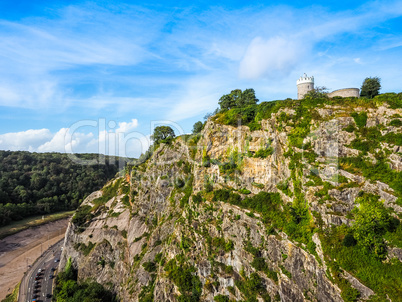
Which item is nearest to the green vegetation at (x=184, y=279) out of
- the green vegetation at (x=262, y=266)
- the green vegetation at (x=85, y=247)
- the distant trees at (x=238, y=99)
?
the green vegetation at (x=262, y=266)

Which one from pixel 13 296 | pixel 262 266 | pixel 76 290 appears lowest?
pixel 13 296

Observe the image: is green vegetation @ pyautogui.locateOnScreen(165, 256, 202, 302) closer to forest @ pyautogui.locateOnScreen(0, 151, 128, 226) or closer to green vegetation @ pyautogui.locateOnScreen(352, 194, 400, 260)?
green vegetation @ pyautogui.locateOnScreen(352, 194, 400, 260)

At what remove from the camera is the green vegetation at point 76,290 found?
4625 cm

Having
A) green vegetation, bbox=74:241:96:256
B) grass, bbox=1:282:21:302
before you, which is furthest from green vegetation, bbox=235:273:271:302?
grass, bbox=1:282:21:302

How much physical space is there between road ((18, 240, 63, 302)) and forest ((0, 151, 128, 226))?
42.6m

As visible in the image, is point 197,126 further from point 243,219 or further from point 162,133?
point 243,219

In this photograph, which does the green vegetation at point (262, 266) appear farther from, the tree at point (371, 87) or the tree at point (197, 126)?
the tree at point (197, 126)

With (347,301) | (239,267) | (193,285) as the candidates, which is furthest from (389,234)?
(193,285)

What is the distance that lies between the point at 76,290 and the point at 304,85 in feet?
221

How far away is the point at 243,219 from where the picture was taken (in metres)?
31.5

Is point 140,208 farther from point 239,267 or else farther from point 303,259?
point 303,259

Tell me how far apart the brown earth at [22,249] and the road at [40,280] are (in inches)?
137

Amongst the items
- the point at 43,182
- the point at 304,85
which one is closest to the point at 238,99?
the point at 304,85

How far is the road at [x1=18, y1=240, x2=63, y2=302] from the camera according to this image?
181 ft
